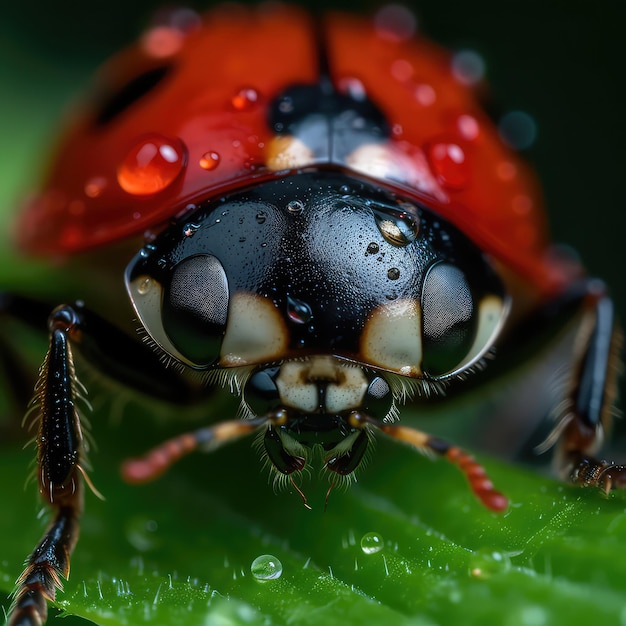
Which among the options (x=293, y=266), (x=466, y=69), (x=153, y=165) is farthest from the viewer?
(x=466, y=69)

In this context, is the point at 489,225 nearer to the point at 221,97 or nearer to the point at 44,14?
the point at 221,97

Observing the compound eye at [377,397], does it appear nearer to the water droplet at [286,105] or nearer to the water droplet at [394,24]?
the water droplet at [286,105]

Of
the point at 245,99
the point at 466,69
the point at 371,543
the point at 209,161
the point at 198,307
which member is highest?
the point at 466,69

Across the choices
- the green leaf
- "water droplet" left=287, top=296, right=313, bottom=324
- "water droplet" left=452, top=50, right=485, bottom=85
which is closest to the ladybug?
"water droplet" left=287, top=296, right=313, bottom=324

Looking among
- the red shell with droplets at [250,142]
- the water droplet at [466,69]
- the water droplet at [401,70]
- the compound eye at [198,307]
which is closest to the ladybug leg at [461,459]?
the compound eye at [198,307]

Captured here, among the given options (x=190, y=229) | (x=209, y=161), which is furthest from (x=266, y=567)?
(x=209, y=161)

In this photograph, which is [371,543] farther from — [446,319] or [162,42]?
[162,42]

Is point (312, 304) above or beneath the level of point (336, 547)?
above
